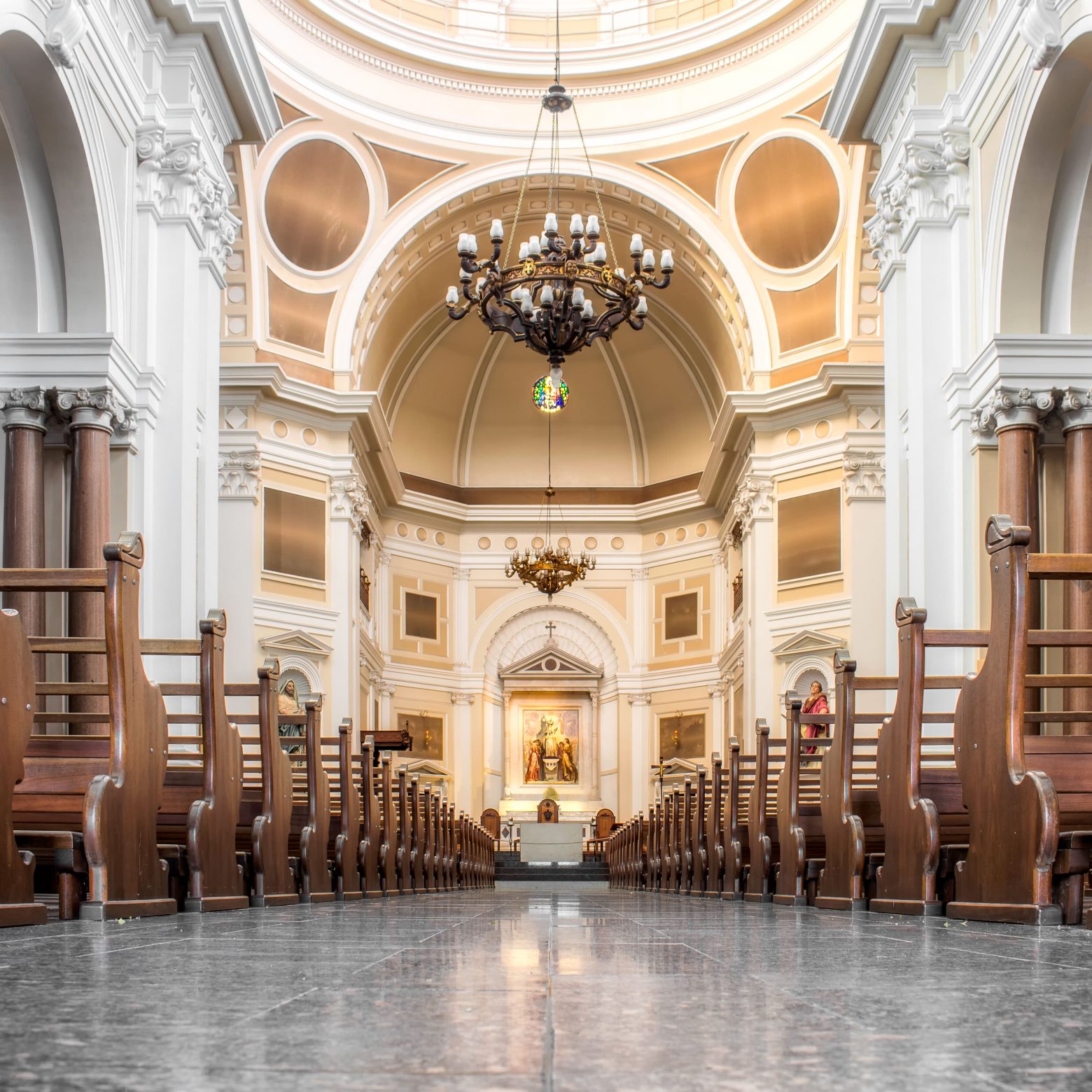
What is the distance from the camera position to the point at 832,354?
62.3 ft

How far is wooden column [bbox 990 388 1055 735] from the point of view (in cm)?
913

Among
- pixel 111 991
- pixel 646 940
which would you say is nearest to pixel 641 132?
pixel 646 940

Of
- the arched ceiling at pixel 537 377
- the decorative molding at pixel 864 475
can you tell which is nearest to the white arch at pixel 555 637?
the arched ceiling at pixel 537 377

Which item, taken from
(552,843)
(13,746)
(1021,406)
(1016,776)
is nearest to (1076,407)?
(1021,406)

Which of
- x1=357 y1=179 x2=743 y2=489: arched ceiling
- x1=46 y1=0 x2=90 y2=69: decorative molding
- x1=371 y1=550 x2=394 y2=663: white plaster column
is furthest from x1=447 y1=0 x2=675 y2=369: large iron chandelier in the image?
x1=371 y1=550 x2=394 y2=663: white plaster column

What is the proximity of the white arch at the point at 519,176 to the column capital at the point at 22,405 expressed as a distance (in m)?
10.9

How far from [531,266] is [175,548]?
547cm

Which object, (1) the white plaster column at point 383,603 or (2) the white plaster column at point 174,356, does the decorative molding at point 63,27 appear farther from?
(1) the white plaster column at point 383,603

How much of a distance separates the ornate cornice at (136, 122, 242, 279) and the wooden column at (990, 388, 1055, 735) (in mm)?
5921

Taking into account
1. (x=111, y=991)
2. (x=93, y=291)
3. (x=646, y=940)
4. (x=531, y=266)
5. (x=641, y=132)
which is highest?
(x=641, y=132)

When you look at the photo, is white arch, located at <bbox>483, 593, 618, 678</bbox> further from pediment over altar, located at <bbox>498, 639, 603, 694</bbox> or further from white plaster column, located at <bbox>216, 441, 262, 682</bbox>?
white plaster column, located at <bbox>216, 441, 262, 682</bbox>

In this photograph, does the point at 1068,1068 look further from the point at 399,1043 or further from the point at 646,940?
the point at 646,940

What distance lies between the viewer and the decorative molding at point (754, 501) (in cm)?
1991

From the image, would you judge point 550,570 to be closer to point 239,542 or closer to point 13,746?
point 239,542
